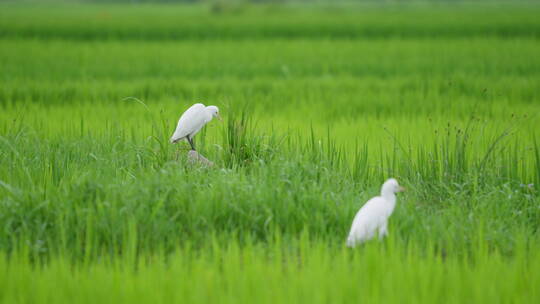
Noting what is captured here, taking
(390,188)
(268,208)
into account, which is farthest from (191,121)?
(390,188)

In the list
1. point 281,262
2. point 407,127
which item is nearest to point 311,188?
point 281,262

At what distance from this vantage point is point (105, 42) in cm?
1273

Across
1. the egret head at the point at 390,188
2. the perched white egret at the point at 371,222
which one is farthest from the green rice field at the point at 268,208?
the egret head at the point at 390,188

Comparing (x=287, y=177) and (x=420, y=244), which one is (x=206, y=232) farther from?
(x=420, y=244)

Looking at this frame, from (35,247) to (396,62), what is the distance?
25.9 ft

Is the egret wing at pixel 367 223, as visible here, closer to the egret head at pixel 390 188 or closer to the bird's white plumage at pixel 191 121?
the egret head at pixel 390 188

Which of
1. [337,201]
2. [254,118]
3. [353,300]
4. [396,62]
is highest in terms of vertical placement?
[396,62]

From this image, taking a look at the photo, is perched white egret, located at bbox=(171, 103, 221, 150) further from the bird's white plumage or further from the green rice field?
the green rice field

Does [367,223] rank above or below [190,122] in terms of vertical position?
below

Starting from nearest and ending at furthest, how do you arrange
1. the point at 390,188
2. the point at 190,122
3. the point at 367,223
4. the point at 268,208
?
1. the point at 367,223
2. the point at 390,188
3. the point at 268,208
4. the point at 190,122

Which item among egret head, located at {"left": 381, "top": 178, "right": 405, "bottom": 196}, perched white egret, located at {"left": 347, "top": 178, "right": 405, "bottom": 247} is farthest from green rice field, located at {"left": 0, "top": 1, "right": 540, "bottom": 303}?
egret head, located at {"left": 381, "top": 178, "right": 405, "bottom": 196}

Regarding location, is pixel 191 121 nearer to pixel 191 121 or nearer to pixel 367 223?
pixel 191 121

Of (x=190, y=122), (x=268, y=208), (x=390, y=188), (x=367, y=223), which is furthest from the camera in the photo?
(x=190, y=122)

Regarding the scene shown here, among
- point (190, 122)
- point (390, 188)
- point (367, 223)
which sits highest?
point (190, 122)
